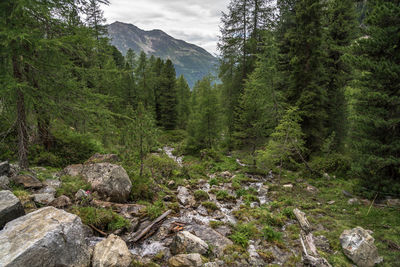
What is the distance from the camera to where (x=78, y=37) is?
25.3 feet

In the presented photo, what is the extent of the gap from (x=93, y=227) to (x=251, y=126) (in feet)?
46.2

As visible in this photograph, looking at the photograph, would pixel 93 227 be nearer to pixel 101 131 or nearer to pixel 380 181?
pixel 101 131

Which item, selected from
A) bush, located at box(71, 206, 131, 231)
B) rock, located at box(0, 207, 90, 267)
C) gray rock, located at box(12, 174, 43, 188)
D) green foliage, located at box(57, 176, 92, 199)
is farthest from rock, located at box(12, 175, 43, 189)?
rock, located at box(0, 207, 90, 267)

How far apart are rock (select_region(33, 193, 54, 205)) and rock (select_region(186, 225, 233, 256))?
5084 millimetres

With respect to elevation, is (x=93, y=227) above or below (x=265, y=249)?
above

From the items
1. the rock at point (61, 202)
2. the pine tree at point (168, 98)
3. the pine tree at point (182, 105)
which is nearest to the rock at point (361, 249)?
the rock at point (61, 202)

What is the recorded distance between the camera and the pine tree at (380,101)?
30.3 ft

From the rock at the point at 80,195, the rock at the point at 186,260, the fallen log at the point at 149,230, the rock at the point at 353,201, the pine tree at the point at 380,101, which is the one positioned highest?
the pine tree at the point at 380,101

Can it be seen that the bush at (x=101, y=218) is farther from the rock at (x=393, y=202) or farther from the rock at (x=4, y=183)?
the rock at (x=393, y=202)

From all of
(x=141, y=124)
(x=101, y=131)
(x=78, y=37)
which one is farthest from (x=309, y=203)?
(x=78, y=37)

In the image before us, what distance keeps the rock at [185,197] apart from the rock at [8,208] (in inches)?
261

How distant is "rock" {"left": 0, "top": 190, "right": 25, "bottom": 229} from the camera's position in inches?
184

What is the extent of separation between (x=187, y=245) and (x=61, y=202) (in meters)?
4.78

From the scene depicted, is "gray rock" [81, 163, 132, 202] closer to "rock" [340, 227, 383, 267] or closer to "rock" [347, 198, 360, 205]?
"rock" [340, 227, 383, 267]
